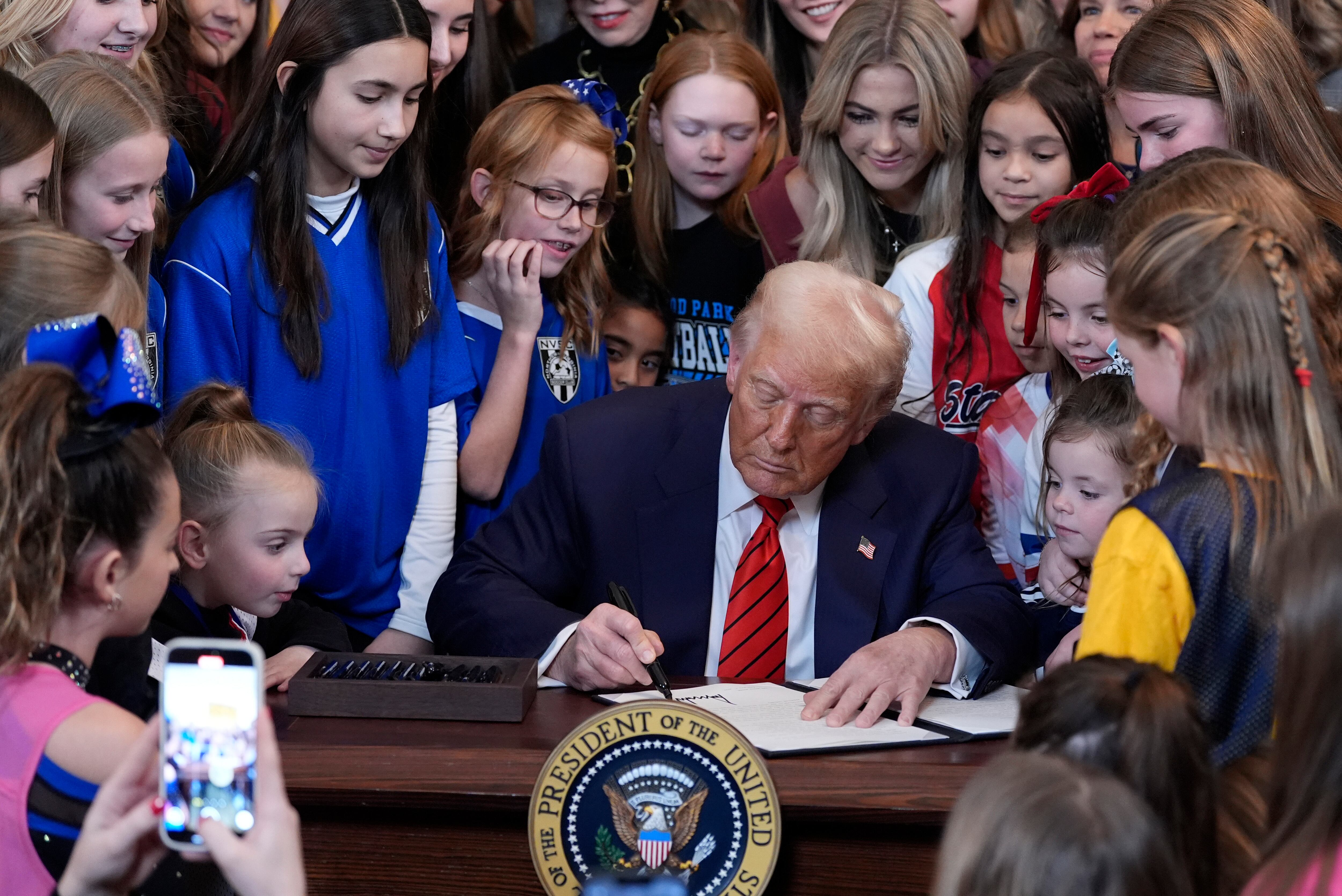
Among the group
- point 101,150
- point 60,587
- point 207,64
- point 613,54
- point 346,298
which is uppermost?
point 613,54

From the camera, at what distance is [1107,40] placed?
3723mm

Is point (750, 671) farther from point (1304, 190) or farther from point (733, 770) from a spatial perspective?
point (1304, 190)

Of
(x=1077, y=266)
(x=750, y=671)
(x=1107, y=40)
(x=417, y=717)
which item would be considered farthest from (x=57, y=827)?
(x=1107, y=40)

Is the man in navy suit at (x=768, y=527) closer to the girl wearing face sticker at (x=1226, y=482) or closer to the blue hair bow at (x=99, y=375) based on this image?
the girl wearing face sticker at (x=1226, y=482)

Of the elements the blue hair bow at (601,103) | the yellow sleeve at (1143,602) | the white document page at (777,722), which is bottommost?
the white document page at (777,722)

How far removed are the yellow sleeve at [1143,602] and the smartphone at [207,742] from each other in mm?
884

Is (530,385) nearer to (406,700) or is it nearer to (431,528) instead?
(431,528)

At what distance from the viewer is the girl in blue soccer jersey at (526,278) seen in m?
3.32

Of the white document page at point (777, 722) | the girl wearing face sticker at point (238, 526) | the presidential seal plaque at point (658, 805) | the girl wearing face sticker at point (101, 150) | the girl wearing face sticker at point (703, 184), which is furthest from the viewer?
the girl wearing face sticker at point (703, 184)

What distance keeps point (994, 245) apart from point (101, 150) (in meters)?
1.94

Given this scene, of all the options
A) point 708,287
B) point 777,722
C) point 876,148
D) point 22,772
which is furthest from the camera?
point 708,287

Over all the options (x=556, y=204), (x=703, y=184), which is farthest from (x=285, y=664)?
(x=703, y=184)

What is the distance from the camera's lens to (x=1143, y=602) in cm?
166

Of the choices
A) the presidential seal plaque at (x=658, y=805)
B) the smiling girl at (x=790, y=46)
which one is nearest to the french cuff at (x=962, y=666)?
the presidential seal plaque at (x=658, y=805)
